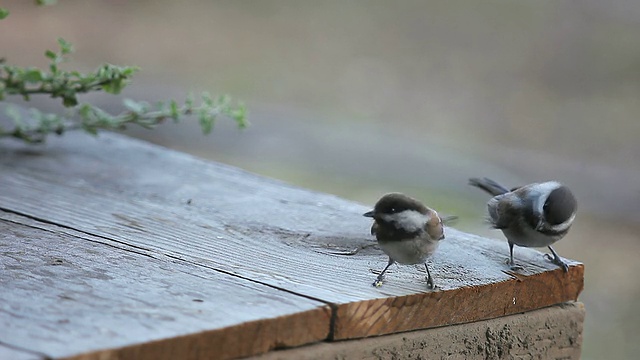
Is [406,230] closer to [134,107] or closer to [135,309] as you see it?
[135,309]

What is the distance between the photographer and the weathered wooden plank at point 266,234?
2.19m

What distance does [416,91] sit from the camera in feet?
35.4

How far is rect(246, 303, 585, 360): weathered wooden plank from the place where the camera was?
2.03 metres

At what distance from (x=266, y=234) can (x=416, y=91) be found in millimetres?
8240

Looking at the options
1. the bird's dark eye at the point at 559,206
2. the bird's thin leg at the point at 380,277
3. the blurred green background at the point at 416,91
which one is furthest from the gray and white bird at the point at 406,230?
the blurred green background at the point at 416,91

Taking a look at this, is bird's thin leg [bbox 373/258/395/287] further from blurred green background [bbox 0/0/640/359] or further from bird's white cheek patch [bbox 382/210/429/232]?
blurred green background [bbox 0/0/640/359]

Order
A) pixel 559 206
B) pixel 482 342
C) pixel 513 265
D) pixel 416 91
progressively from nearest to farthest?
pixel 482 342 → pixel 513 265 → pixel 559 206 → pixel 416 91

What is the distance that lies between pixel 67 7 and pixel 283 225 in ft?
35.3

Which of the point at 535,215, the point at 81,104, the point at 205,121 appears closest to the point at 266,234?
the point at 535,215

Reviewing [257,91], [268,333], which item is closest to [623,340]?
[268,333]

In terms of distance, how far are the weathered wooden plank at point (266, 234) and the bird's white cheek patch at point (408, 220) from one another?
13cm

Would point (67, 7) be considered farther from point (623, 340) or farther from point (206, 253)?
point (206, 253)

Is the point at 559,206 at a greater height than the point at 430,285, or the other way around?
the point at 559,206

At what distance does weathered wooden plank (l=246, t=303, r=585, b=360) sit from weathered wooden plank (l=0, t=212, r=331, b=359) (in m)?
0.07
